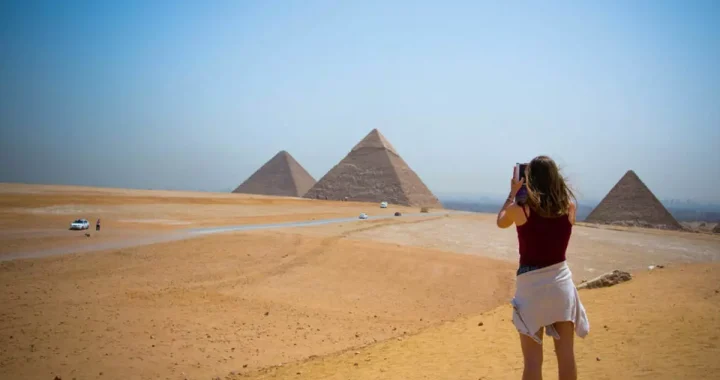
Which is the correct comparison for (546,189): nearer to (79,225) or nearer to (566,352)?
(566,352)

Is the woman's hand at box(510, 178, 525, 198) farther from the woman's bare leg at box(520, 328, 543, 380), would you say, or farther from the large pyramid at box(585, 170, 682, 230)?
the large pyramid at box(585, 170, 682, 230)

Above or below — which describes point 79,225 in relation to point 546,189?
below

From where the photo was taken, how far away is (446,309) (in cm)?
923

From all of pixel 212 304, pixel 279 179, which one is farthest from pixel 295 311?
pixel 279 179

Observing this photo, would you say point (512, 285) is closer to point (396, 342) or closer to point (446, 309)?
point (446, 309)

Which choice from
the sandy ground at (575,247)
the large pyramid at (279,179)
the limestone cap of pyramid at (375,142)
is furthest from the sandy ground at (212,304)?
the large pyramid at (279,179)

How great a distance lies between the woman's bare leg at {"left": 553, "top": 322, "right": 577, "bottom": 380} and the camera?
266 cm

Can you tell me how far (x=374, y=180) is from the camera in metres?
55.3

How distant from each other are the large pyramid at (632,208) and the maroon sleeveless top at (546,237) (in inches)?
1631

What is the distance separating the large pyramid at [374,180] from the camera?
176ft

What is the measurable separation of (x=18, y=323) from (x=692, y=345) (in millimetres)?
8428

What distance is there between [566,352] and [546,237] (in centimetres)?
68

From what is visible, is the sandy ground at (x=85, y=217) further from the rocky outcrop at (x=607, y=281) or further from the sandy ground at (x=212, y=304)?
the rocky outcrop at (x=607, y=281)

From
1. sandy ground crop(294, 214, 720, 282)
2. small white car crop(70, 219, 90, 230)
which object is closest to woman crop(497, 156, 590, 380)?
sandy ground crop(294, 214, 720, 282)
